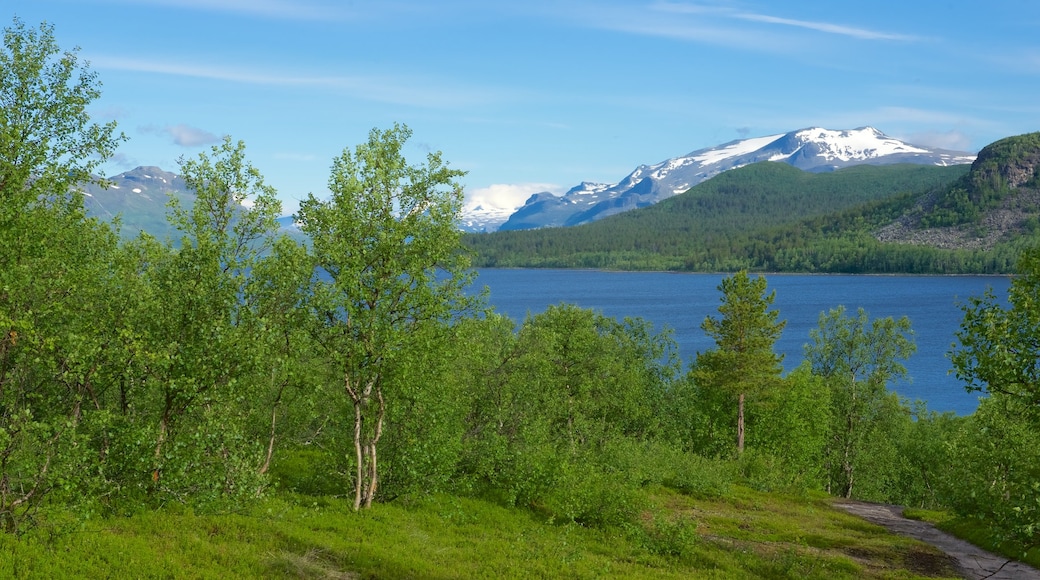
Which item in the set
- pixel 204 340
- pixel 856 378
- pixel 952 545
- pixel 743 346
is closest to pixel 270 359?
pixel 204 340

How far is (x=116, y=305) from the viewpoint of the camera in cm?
2342

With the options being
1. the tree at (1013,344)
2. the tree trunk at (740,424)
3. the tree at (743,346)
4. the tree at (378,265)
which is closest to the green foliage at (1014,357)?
the tree at (1013,344)

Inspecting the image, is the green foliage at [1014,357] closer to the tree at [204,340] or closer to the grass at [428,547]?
the grass at [428,547]

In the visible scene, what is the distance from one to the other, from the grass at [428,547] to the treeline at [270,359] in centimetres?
102

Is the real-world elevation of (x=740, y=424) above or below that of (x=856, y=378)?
below

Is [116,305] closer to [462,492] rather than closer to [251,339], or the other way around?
[251,339]

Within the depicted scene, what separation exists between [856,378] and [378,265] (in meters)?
72.3

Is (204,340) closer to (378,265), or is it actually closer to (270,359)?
(270,359)

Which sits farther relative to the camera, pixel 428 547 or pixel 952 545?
pixel 952 545

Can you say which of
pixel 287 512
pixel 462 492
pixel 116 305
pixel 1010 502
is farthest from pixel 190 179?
pixel 1010 502

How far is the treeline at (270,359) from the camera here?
22.1 m

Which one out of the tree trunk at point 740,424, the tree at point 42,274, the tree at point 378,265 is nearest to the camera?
the tree at point 42,274

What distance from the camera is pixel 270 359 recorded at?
81.7ft

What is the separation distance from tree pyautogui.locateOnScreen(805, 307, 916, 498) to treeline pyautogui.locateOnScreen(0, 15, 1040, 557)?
38990 millimetres
